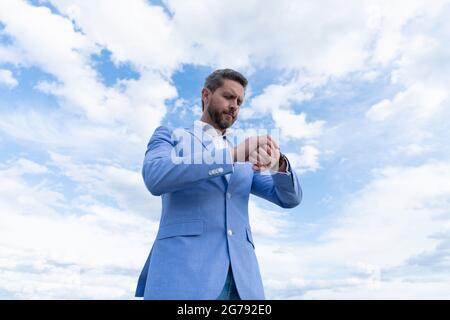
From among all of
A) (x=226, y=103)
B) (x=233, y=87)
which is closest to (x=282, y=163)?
(x=226, y=103)

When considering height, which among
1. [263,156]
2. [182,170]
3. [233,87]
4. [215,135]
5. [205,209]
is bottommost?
[205,209]

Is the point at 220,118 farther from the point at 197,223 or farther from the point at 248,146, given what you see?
the point at 197,223

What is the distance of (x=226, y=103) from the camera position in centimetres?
474

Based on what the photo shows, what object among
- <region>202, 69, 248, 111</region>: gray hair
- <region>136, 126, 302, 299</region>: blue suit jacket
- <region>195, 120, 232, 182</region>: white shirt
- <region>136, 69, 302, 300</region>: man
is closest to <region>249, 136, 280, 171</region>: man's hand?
<region>136, 69, 302, 300</region>: man

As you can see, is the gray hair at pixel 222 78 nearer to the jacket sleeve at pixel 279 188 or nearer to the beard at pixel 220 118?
the beard at pixel 220 118

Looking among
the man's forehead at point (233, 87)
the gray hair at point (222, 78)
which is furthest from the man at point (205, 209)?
the gray hair at point (222, 78)

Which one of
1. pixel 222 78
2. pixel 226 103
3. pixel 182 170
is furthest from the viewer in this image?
pixel 222 78

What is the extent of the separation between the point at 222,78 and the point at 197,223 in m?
1.68

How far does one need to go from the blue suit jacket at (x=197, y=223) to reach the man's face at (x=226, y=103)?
1.13 ft

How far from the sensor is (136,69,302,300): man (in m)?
3.82

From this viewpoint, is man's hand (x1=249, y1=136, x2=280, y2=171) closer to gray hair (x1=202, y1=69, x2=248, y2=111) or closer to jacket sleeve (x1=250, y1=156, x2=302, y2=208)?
jacket sleeve (x1=250, y1=156, x2=302, y2=208)
